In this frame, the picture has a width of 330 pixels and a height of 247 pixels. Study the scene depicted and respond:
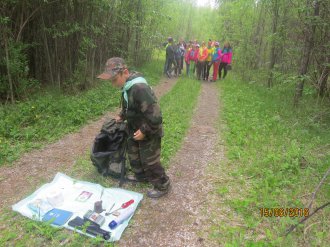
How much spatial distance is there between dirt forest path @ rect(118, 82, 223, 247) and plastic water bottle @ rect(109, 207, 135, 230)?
0.09m

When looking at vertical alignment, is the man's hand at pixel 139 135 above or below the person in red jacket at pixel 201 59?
below

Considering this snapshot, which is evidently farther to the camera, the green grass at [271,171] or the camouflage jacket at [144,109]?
the camouflage jacket at [144,109]

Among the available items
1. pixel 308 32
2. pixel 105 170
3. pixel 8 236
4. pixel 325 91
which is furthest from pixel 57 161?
pixel 325 91

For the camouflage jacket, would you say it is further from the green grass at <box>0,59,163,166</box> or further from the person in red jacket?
the person in red jacket

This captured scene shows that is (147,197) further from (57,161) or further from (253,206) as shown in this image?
(57,161)

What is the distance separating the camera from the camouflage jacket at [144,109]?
9.43 feet

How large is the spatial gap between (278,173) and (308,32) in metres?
4.54

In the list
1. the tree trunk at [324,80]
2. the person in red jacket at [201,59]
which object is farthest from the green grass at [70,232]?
the person in red jacket at [201,59]

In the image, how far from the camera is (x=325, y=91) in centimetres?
733

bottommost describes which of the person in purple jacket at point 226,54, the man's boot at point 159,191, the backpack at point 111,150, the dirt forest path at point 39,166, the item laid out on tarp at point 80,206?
the dirt forest path at point 39,166

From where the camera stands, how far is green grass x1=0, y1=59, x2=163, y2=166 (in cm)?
445

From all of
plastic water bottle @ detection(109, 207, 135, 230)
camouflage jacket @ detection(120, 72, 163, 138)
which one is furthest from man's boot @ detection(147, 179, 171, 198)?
camouflage jacket @ detection(120, 72, 163, 138)

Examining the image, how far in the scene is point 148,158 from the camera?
3178 millimetres
